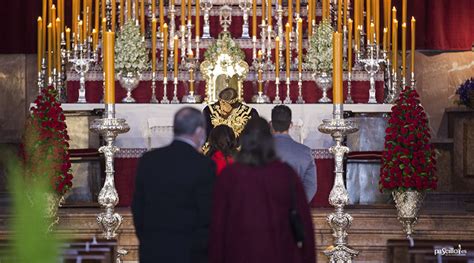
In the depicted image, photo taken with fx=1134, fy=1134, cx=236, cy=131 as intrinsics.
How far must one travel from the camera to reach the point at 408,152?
10.9 meters

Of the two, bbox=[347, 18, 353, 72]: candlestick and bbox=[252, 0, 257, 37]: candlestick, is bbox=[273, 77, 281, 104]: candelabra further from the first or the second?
bbox=[347, 18, 353, 72]: candlestick

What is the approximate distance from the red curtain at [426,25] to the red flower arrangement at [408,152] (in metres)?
5.08

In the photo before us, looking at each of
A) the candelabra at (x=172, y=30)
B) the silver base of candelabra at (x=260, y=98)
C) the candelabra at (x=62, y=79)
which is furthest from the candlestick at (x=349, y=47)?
the candelabra at (x=62, y=79)

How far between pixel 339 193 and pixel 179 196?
14.2ft

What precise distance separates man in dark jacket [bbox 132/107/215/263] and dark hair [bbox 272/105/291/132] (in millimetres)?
1866

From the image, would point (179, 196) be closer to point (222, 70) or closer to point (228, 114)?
point (228, 114)

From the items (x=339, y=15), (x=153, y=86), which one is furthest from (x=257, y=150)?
(x=339, y=15)

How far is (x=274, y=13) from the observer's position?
563 inches

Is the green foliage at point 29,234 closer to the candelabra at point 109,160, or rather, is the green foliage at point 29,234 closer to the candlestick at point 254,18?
the candelabra at point 109,160

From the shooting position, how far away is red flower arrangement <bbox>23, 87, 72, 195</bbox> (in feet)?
35.0

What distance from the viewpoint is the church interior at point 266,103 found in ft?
35.9

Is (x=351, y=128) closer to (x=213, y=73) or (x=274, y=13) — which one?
(x=213, y=73)

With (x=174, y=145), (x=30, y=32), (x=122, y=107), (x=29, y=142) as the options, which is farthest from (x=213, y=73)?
(x=174, y=145)

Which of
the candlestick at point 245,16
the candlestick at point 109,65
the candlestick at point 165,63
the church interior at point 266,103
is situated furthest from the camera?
the candlestick at point 245,16
